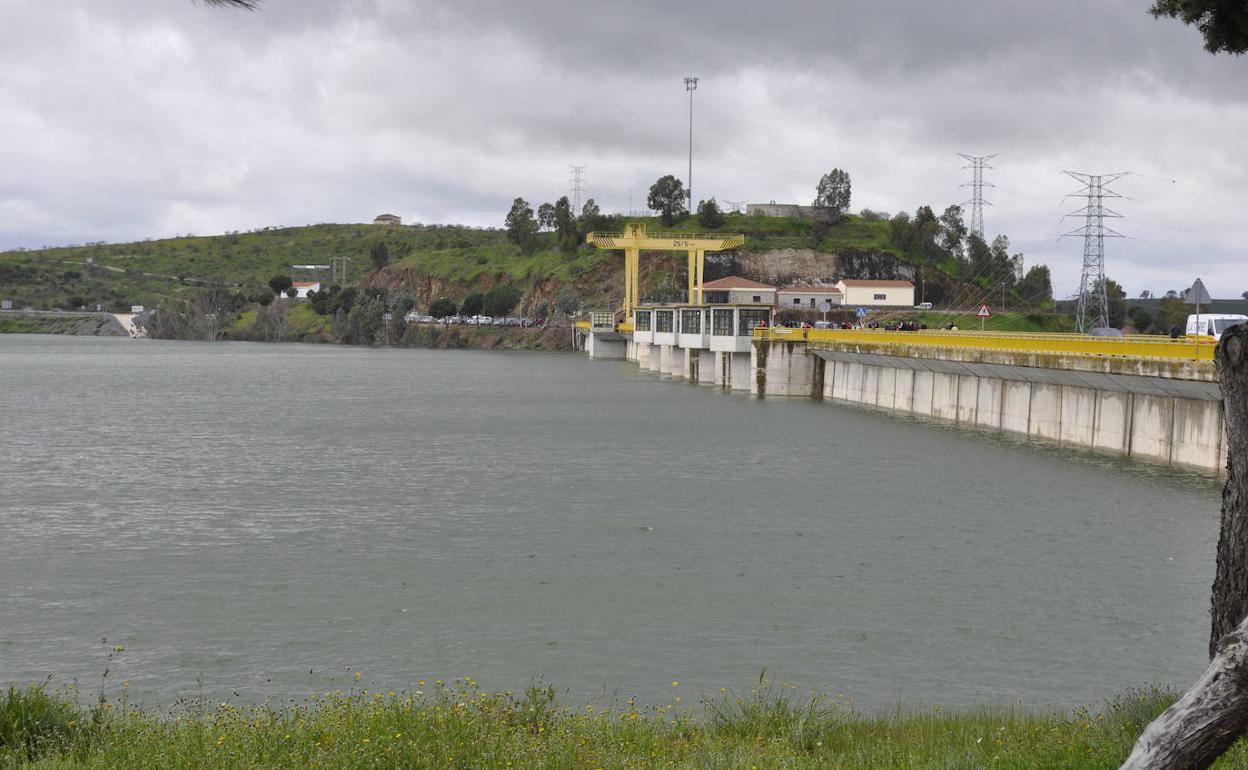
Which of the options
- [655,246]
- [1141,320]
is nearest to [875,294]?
[655,246]

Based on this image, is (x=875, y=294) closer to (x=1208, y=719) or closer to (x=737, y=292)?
(x=737, y=292)

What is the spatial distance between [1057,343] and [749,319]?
42286 millimetres

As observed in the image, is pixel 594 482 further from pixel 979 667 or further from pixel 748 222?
pixel 748 222

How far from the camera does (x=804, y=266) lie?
589 feet

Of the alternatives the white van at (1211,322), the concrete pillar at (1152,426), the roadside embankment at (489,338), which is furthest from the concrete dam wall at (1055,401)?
the roadside embankment at (489,338)

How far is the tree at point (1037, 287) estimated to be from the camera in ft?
503

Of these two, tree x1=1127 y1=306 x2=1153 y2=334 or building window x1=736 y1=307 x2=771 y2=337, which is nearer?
building window x1=736 y1=307 x2=771 y2=337

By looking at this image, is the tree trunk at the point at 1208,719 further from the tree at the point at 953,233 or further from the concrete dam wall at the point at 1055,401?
the tree at the point at 953,233

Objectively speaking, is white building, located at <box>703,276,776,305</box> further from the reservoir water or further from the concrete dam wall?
the reservoir water

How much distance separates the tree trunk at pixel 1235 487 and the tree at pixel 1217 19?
16.0 ft

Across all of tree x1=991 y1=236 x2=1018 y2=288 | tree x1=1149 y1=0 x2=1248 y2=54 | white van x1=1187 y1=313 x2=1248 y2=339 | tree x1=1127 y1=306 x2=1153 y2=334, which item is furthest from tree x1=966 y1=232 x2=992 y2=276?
tree x1=1149 y1=0 x2=1248 y2=54

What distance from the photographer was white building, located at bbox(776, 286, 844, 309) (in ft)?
499

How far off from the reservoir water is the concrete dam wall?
165 cm

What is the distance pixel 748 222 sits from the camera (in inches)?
7756
